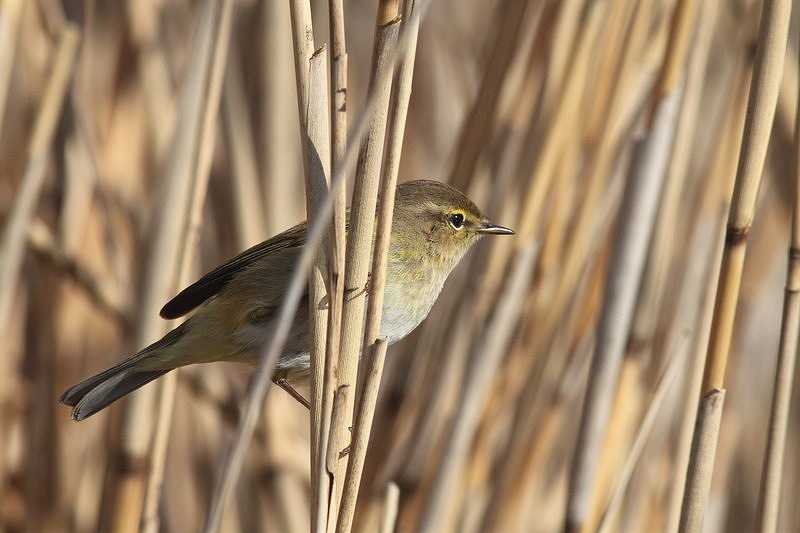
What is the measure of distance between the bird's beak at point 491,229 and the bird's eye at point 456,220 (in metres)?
0.04

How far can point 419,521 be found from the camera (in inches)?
74.0

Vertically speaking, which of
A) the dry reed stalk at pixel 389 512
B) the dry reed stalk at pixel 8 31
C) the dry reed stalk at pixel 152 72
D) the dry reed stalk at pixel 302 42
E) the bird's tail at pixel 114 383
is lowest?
the dry reed stalk at pixel 389 512

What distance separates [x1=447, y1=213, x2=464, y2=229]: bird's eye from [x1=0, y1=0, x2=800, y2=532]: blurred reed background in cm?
8

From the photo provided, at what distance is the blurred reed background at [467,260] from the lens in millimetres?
1691

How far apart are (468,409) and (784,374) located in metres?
0.66

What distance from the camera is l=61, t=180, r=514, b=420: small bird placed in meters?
1.77

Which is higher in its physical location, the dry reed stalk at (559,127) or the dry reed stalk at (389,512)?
the dry reed stalk at (559,127)

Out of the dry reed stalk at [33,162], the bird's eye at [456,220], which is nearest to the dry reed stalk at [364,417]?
the bird's eye at [456,220]

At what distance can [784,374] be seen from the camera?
135 centimetres

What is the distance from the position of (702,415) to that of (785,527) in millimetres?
1580

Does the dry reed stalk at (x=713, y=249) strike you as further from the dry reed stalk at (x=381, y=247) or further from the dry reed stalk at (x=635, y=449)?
the dry reed stalk at (x=381, y=247)

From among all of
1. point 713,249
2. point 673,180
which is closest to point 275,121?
point 673,180

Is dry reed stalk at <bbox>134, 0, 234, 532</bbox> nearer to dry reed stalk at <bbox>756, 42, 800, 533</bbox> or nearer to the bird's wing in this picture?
the bird's wing

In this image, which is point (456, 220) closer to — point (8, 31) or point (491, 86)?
point (491, 86)
